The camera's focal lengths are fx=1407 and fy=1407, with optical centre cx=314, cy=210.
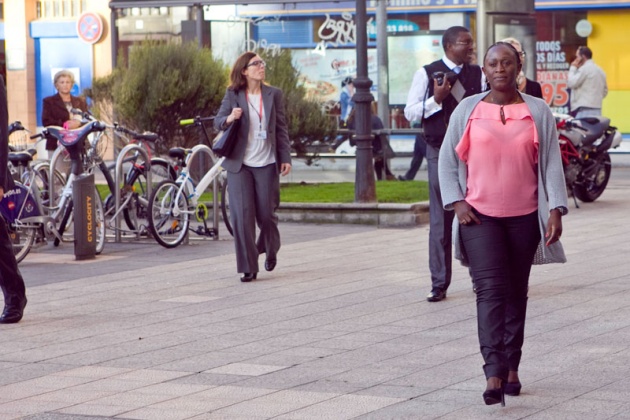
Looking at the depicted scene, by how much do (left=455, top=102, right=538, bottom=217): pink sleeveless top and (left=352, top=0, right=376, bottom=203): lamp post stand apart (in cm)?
905

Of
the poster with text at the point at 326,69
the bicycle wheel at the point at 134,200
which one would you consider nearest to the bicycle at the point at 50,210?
the bicycle wheel at the point at 134,200

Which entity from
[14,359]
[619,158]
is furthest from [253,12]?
[14,359]

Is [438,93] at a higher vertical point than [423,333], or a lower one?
higher

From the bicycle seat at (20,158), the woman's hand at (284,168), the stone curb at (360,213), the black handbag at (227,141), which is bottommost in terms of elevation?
the stone curb at (360,213)

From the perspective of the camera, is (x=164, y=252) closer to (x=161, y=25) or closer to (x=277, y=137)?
(x=277, y=137)

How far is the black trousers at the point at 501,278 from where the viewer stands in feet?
20.2

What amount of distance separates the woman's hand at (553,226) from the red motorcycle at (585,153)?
10.2 meters

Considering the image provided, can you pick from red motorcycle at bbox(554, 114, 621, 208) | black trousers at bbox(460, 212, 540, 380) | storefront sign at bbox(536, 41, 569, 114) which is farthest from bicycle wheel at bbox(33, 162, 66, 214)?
storefront sign at bbox(536, 41, 569, 114)

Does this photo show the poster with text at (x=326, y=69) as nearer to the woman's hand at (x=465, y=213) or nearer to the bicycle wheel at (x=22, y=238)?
the bicycle wheel at (x=22, y=238)

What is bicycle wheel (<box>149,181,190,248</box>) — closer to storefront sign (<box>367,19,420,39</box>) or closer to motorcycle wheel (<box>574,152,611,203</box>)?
motorcycle wheel (<box>574,152,611,203</box>)

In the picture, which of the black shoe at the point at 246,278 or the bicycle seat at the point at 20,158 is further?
the bicycle seat at the point at 20,158

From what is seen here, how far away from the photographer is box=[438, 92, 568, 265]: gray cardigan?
6.17 meters

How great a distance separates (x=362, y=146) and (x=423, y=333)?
744 cm

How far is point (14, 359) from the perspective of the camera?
24.9 feet
